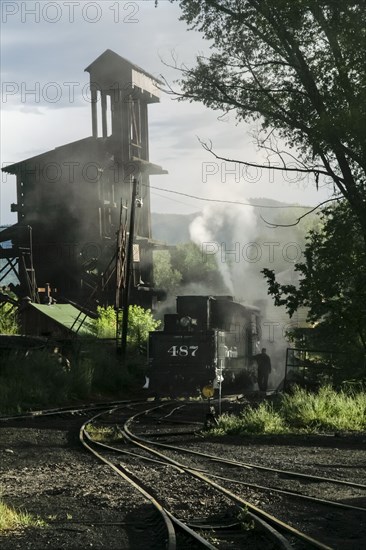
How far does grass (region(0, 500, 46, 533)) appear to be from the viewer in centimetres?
811

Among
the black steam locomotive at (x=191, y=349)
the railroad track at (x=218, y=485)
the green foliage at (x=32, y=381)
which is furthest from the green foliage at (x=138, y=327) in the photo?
the railroad track at (x=218, y=485)

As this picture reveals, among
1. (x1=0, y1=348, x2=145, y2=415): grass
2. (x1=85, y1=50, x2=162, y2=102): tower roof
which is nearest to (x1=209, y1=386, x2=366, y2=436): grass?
(x1=0, y1=348, x2=145, y2=415): grass

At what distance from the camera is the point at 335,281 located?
2022 centimetres

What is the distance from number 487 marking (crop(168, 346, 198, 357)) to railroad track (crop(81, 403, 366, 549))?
9.38 metres

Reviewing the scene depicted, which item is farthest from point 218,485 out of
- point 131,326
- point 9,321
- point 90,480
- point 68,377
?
point 131,326

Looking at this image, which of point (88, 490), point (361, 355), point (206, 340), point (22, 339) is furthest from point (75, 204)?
point (88, 490)

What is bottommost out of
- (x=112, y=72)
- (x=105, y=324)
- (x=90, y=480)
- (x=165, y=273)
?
(x=90, y=480)

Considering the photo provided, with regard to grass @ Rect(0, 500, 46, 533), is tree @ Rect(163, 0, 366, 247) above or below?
above

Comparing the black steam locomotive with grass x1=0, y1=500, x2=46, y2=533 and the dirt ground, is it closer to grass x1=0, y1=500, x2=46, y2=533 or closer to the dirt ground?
the dirt ground

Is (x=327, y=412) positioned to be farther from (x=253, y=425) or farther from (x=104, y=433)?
(x=104, y=433)

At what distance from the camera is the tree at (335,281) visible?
2000 cm

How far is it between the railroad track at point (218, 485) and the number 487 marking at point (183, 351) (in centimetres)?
938

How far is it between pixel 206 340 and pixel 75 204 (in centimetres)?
2626

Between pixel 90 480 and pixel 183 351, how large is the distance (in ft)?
57.9
